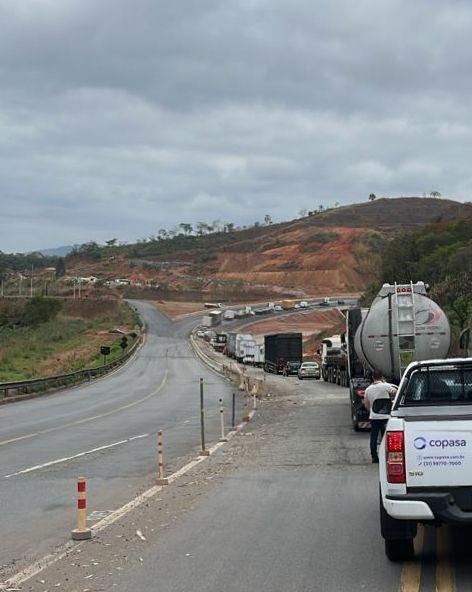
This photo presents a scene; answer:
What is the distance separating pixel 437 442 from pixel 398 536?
1.16 metres

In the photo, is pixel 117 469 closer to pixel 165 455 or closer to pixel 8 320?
pixel 165 455

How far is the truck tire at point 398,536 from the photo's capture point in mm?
7816

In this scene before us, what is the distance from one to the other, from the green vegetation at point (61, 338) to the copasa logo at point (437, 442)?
5269 cm

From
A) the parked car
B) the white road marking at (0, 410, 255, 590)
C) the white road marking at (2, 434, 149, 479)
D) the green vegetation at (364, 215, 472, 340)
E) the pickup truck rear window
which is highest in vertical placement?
the green vegetation at (364, 215, 472, 340)

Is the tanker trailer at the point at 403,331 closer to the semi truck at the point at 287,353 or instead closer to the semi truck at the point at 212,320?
the semi truck at the point at 287,353

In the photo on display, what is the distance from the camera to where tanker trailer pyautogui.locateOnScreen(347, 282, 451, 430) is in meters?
22.4

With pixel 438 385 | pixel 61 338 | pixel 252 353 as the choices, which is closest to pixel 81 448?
pixel 438 385

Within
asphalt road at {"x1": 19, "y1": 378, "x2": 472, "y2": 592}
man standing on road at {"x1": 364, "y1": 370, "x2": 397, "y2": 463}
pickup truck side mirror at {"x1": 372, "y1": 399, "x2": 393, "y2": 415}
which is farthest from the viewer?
man standing on road at {"x1": 364, "y1": 370, "x2": 397, "y2": 463}

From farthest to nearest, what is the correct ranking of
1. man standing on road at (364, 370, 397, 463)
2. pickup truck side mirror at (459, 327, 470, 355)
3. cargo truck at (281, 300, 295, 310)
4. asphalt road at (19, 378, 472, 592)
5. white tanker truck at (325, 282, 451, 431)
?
cargo truck at (281, 300, 295, 310) → white tanker truck at (325, 282, 451, 431) → pickup truck side mirror at (459, 327, 470, 355) → man standing on road at (364, 370, 397, 463) → asphalt road at (19, 378, 472, 592)

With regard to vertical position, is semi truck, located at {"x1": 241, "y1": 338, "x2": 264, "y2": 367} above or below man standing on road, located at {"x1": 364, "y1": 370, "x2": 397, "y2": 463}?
below

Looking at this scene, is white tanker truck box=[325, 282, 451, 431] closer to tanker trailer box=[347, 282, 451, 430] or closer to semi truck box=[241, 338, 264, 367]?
tanker trailer box=[347, 282, 451, 430]

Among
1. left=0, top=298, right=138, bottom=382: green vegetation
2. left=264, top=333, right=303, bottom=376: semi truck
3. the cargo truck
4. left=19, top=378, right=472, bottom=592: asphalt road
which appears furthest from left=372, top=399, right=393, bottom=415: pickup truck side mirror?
the cargo truck

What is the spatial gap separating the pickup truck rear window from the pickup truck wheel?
1424 millimetres

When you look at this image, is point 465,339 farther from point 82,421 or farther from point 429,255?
point 429,255
